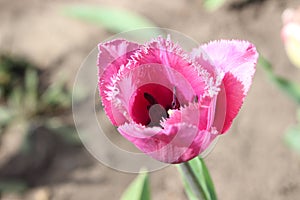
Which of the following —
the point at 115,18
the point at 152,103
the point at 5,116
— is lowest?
the point at 152,103

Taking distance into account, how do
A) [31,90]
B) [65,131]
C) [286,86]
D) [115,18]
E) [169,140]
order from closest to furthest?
1. [169,140]
2. [286,86]
3. [115,18]
4. [65,131]
5. [31,90]

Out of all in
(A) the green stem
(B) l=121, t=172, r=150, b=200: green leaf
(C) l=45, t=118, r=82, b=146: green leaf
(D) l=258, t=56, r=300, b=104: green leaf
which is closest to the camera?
(A) the green stem

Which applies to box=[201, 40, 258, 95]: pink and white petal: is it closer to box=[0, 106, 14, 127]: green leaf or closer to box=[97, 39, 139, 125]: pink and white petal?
box=[97, 39, 139, 125]: pink and white petal

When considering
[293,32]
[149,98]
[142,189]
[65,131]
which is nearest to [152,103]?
[149,98]

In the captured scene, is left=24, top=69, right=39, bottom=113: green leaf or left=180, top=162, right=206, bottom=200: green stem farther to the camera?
left=24, top=69, right=39, bottom=113: green leaf

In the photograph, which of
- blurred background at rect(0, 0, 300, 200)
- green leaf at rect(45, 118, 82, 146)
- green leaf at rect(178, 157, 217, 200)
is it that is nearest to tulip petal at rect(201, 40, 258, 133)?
green leaf at rect(178, 157, 217, 200)

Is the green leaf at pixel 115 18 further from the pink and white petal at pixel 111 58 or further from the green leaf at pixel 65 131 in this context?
the pink and white petal at pixel 111 58

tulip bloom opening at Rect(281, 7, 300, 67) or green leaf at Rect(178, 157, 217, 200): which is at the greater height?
tulip bloom opening at Rect(281, 7, 300, 67)

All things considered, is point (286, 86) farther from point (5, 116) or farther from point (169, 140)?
point (5, 116)

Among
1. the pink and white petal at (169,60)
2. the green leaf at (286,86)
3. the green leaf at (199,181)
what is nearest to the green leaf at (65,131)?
the green leaf at (286,86)
